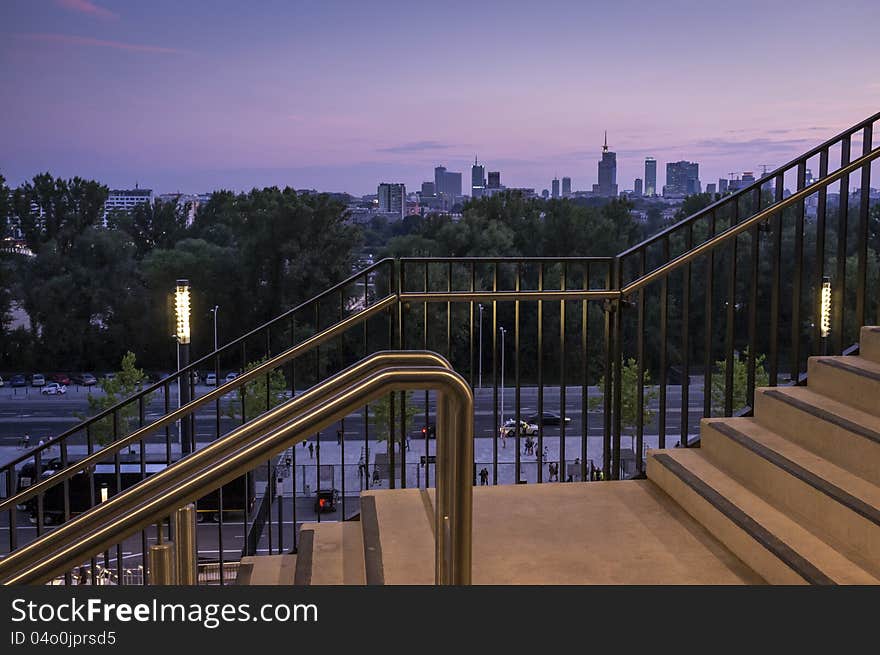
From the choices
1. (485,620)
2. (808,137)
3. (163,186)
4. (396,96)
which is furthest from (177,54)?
(485,620)

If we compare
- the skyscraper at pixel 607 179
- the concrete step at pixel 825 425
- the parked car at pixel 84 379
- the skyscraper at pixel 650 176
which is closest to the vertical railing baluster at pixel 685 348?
the concrete step at pixel 825 425

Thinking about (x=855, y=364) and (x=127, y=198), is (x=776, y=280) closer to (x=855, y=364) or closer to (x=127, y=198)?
(x=855, y=364)

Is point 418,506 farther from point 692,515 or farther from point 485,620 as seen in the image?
point 485,620

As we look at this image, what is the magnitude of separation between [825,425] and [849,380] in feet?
1.45

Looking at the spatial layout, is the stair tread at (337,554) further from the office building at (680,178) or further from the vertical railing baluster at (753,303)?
the office building at (680,178)

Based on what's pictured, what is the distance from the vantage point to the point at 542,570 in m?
3.09

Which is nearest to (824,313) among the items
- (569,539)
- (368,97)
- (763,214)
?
(763,214)

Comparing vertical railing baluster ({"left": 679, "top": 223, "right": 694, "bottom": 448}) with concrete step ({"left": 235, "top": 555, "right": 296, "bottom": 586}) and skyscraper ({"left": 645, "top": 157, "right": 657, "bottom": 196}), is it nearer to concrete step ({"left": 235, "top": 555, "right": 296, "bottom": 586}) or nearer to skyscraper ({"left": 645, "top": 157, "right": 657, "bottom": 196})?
concrete step ({"left": 235, "top": 555, "right": 296, "bottom": 586})

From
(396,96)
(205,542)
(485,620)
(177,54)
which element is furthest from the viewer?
(396,96)

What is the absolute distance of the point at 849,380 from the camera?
380cm

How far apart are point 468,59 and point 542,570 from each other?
29.3m

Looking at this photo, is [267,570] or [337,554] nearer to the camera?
[337,554]

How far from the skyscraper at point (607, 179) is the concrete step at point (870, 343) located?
112 ft

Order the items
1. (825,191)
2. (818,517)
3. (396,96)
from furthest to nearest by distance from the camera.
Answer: (396,96)
(825,191)
(818,517)
